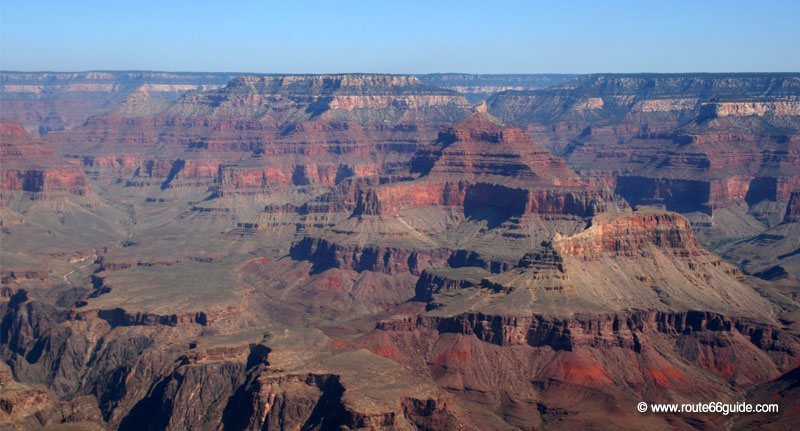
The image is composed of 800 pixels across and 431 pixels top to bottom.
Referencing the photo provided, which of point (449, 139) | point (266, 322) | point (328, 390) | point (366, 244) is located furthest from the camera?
point (449, 139)

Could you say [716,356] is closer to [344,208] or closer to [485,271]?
[485,271]

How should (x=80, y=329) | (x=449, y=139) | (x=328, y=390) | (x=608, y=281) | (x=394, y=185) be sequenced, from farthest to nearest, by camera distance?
1. (x=449, y=139)
2. (x=394, y=185)
3. (x=80, y=329)
4. (x=608, y=281)
5. (x=328, y=390)

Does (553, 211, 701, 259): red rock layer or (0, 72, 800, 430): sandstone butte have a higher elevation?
(553, 211, 701, 259): red rock layer

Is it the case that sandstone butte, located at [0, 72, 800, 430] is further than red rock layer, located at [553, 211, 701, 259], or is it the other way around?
red rock layer, located at [553, 211, 701, 259]

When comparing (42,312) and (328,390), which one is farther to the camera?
(42,312)

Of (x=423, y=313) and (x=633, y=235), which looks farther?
(x=633, y=235)

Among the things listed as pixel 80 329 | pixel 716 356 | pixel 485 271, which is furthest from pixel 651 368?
pixel 80 329

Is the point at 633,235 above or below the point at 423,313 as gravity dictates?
above

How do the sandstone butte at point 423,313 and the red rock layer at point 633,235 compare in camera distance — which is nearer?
the sandstone butte at point 423,313

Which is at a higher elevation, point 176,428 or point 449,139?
point 449,139

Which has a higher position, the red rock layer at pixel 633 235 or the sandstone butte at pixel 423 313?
the red rock layer at pixel 633 235

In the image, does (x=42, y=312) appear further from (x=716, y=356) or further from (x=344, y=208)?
(x=716, y=356)
